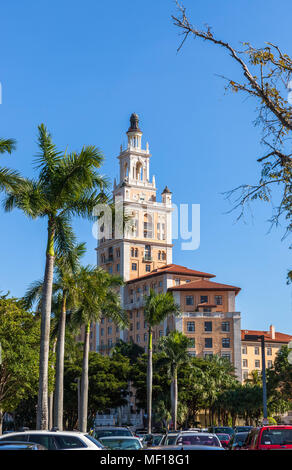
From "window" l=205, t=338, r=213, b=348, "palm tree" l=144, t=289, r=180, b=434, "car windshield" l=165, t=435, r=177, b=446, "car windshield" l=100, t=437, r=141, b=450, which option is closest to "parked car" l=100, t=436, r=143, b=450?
"car windshield" l=100, t=437, r=141, b=450

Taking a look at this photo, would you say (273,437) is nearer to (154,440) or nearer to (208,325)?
(154,440)

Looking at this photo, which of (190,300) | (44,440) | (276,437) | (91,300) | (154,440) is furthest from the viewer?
(190,300)

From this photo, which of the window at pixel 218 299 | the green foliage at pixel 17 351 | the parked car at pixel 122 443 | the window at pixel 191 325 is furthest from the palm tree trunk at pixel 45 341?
the window at pixel 218 299

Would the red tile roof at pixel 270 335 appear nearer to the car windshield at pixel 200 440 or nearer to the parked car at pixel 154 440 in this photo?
the parked car at pixel 154 440

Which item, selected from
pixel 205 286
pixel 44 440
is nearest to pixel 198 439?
pixel 44 440

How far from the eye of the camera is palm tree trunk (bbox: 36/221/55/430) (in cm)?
2753

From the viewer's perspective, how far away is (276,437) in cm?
1650

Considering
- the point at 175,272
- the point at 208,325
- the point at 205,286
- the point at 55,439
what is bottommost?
the point at 55,439

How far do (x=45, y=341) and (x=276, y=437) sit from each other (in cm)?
1381

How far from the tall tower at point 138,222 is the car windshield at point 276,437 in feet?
384

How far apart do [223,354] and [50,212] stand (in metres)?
85.1

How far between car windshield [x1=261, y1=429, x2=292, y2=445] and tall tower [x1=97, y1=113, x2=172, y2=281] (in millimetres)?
117142
